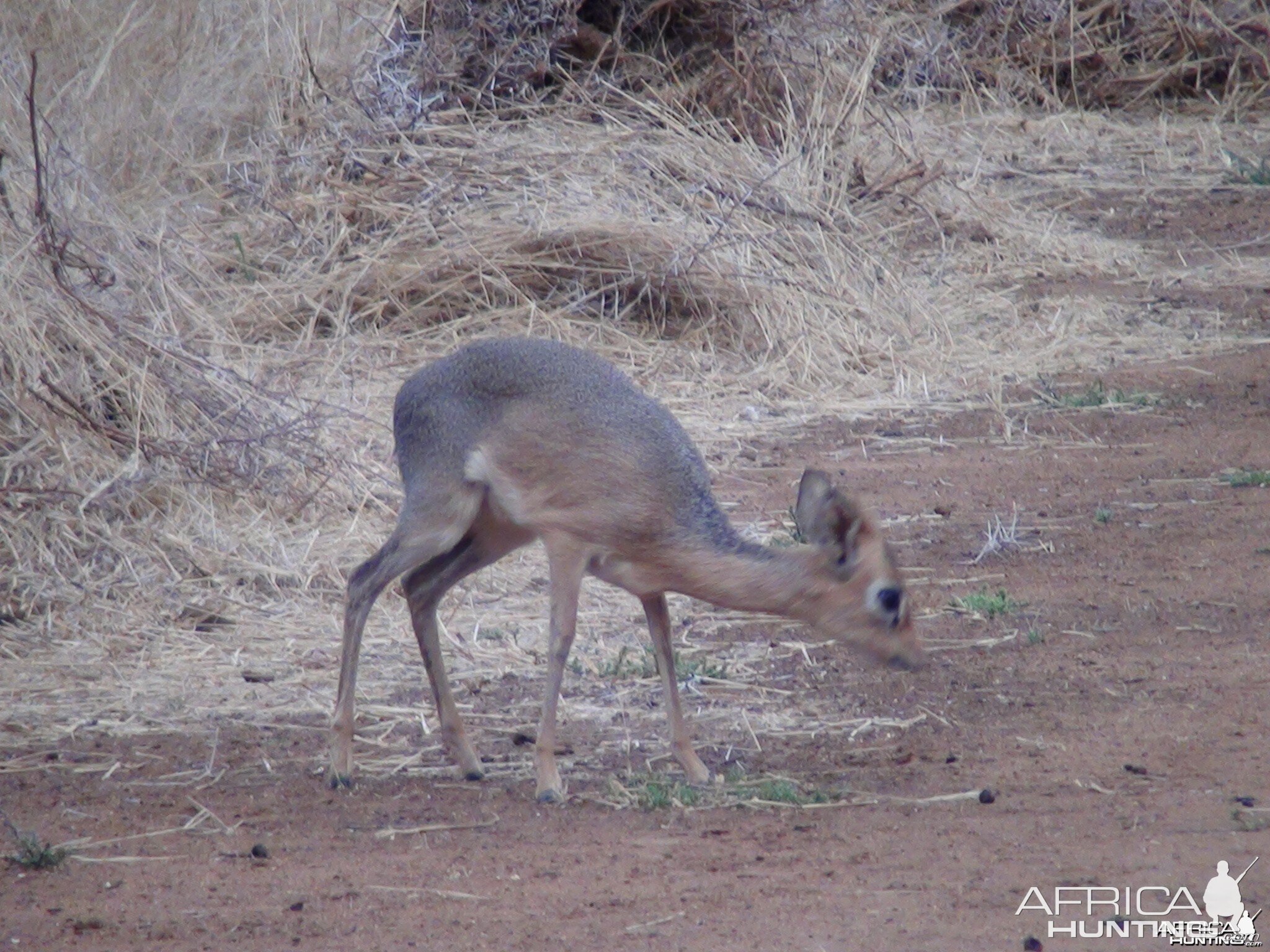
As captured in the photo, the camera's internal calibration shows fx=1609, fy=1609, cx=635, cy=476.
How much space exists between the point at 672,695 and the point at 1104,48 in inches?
546

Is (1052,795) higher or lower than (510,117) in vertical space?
lower

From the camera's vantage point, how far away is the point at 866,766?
4.87m

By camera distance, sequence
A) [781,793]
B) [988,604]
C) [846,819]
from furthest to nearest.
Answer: [988,604] < [781,793] < [846,819]

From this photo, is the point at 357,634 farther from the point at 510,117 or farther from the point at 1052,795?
the point at 510,117

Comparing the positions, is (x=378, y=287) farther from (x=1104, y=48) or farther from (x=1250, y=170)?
(x=1104, y=48)

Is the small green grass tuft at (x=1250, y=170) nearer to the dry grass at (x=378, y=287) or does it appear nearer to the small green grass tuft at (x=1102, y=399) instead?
the dry grass at (x=378, y=287)

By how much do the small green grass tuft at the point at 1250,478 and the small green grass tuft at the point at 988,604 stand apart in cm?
178

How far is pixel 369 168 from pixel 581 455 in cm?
619

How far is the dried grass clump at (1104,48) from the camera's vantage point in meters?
16.6

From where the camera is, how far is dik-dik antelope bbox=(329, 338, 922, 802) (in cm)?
484

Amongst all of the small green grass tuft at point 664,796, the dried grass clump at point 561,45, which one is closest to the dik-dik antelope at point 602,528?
the small green grass tuft at point 664,796

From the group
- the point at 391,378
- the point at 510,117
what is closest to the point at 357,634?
the point at 391,378

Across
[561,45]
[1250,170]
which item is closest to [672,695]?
[561,45]

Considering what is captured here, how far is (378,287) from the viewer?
998 centimetres
